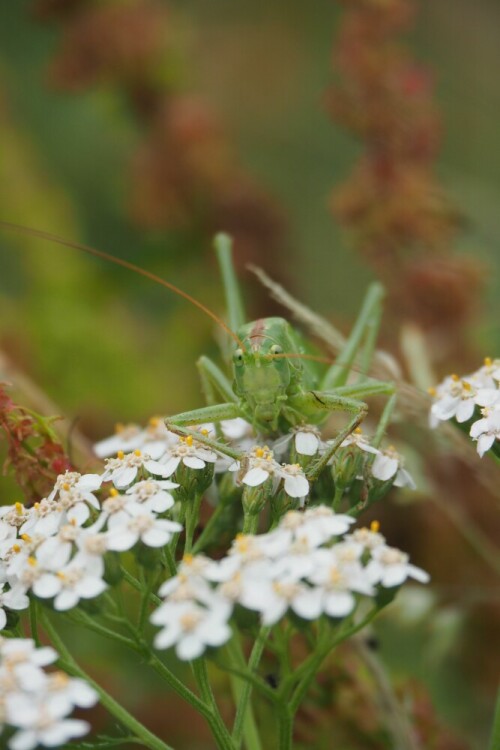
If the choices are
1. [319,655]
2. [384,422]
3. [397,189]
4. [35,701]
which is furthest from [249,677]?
[397,189]

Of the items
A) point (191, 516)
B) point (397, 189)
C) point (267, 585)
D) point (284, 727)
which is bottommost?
point (284, 727)

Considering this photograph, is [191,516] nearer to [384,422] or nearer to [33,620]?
[33,620]

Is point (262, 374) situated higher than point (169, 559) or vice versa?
point (262, 374)

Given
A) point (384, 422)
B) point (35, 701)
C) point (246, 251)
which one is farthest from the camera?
point (246, 251)

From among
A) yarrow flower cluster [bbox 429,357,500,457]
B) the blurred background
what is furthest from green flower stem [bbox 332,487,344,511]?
the blurred background

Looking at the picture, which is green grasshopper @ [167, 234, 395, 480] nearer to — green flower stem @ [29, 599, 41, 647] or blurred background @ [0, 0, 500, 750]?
blurred background @ [0, 0, 500, 750]

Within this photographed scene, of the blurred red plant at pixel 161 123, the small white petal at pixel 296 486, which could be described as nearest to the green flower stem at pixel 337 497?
the small white petal at pixel 296 486
